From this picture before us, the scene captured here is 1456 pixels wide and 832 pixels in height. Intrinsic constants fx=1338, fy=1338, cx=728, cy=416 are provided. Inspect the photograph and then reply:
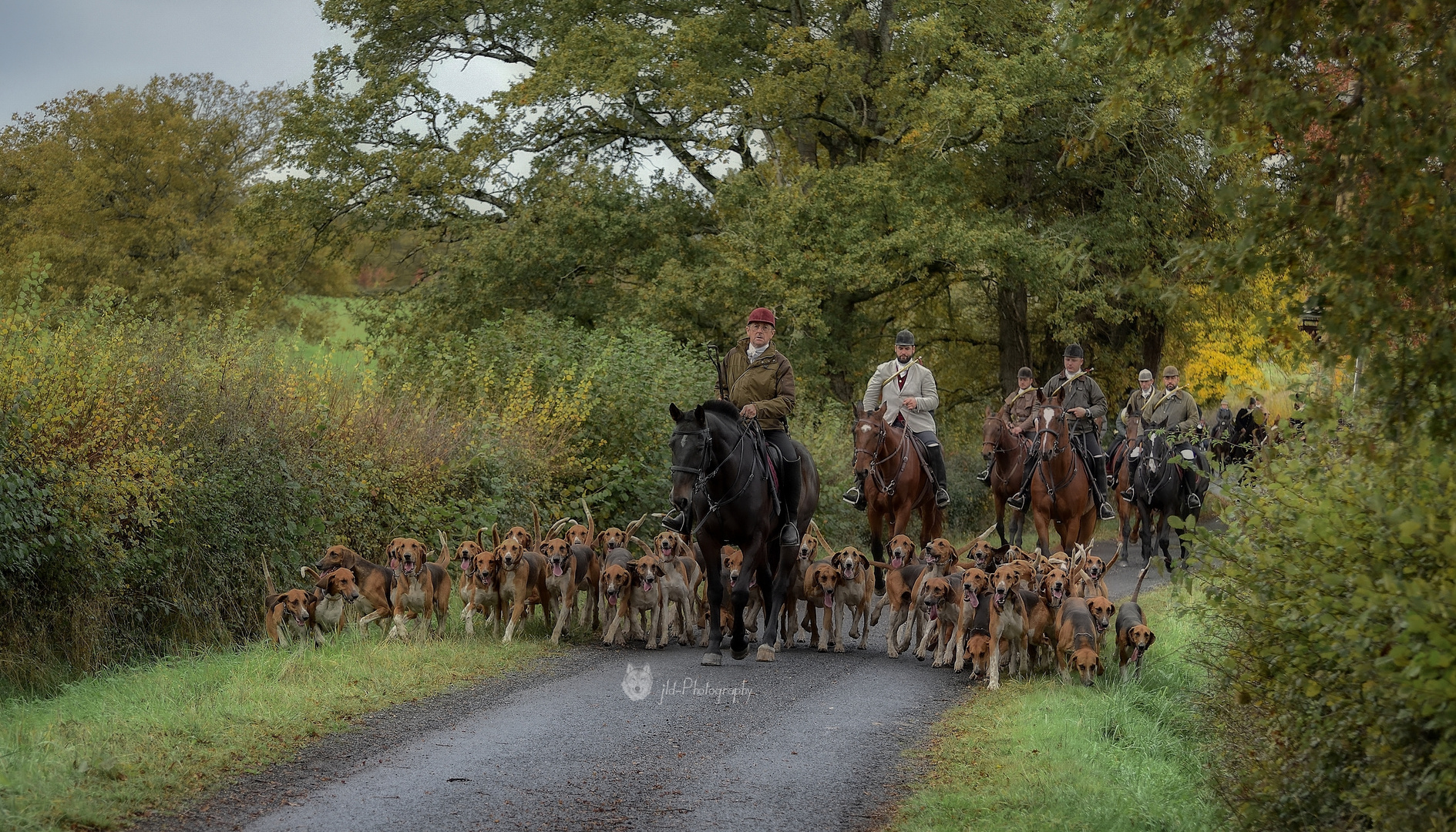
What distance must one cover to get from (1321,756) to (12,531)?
931 cm

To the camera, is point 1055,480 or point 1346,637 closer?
point 1346,637

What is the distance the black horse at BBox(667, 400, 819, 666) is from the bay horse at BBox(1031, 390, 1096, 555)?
5.80 m

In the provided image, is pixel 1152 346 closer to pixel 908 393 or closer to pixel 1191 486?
pixel 1191 486

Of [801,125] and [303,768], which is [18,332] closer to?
[303,768]

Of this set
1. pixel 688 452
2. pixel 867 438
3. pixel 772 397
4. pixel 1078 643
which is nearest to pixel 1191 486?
pixel 867 438

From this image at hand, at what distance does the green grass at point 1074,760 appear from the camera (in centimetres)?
692

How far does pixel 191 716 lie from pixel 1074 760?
5.42 meters

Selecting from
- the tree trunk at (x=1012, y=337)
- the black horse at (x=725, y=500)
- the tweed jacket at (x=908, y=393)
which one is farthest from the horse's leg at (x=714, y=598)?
the tree trunk at (x=1012, y=337)

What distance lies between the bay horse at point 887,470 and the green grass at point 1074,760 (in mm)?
4290

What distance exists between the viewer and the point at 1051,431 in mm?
16750

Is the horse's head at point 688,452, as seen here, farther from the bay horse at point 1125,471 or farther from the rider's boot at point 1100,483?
the bay horse at point 1125,471

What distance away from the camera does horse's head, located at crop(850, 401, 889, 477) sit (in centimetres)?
1527

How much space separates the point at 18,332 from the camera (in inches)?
438

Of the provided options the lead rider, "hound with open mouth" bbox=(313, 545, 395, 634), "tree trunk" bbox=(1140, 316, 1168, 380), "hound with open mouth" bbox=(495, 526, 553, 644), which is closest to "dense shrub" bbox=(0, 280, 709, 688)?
"hound with open mouth" bbox=(313, 545, 395, 634)
